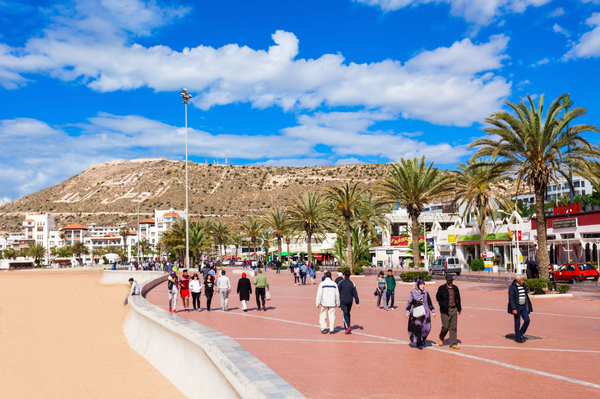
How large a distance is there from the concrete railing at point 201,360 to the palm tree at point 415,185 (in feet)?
70.2

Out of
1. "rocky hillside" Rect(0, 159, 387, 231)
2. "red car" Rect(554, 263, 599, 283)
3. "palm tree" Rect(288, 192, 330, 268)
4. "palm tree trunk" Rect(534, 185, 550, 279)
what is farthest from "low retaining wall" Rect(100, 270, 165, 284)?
"rocky hillside" Rect(0, 159, 387, 231)

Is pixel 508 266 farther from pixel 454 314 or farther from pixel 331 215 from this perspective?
pixel 454 314

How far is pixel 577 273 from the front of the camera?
30656 mm

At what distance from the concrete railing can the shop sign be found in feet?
113

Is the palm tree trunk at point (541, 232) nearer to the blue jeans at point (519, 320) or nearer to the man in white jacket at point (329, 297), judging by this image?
the blue jeans at point (519, 320)

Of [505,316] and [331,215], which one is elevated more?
[331,215]

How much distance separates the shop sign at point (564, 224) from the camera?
3744 centimetres

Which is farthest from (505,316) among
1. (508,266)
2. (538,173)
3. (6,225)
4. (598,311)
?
(6,225)

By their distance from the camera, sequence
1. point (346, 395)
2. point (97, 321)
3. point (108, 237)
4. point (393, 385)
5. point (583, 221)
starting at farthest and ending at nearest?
point (108, 237) < point (583, 221) < point (97, 321) < point (393, 385) < point (346, 395)

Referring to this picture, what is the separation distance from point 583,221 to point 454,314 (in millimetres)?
31641

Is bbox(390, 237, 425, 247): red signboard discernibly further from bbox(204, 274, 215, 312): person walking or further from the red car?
bbox(204, 274, 215, 312): person walking

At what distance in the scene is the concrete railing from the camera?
509cm

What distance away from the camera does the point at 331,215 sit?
1956 inches

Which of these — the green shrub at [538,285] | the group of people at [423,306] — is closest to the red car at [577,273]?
the green shrub at [538,285]
